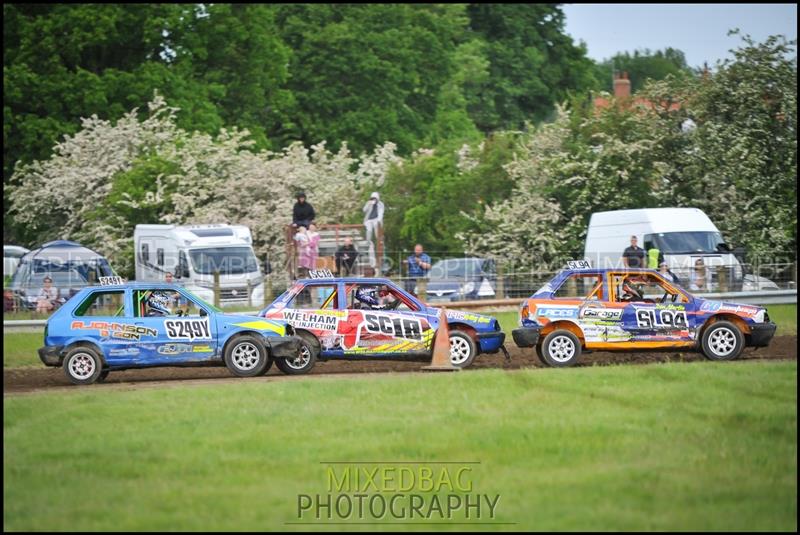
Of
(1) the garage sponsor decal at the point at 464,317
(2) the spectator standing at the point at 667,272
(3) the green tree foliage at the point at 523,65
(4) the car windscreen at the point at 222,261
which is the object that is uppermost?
(3) the green tree foliage at the point at 523,65

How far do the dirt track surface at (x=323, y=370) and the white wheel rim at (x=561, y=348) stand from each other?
1.89 feet

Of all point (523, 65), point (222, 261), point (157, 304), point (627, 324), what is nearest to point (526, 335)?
point (627, 324)

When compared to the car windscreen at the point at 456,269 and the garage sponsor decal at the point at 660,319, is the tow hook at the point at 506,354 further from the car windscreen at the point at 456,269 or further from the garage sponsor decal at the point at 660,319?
the car windscreen at the point at 456,269

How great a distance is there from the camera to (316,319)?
19391mm

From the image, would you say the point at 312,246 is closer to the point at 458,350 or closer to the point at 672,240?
the point at 672,240

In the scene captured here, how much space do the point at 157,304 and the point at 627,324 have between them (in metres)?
7.02

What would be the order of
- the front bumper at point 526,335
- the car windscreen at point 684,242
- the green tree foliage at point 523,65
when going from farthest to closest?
1. the green tree foliage at point 523,65
2. the car windscreen at point 684,242
3. the front bumper at point 526,335

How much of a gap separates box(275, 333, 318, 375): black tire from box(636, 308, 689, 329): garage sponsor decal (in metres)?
4.89

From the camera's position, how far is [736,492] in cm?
1047

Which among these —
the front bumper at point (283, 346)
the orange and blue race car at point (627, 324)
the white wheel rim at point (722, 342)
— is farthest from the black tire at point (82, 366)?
the white wheel rim at point (722, 342)

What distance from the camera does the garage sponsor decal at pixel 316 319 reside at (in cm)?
1934

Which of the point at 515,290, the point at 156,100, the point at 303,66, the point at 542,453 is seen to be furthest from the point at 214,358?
the point at 303,66

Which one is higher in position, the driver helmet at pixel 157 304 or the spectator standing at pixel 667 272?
the spectator standing at pixel 667 272

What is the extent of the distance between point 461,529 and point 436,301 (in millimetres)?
20655
